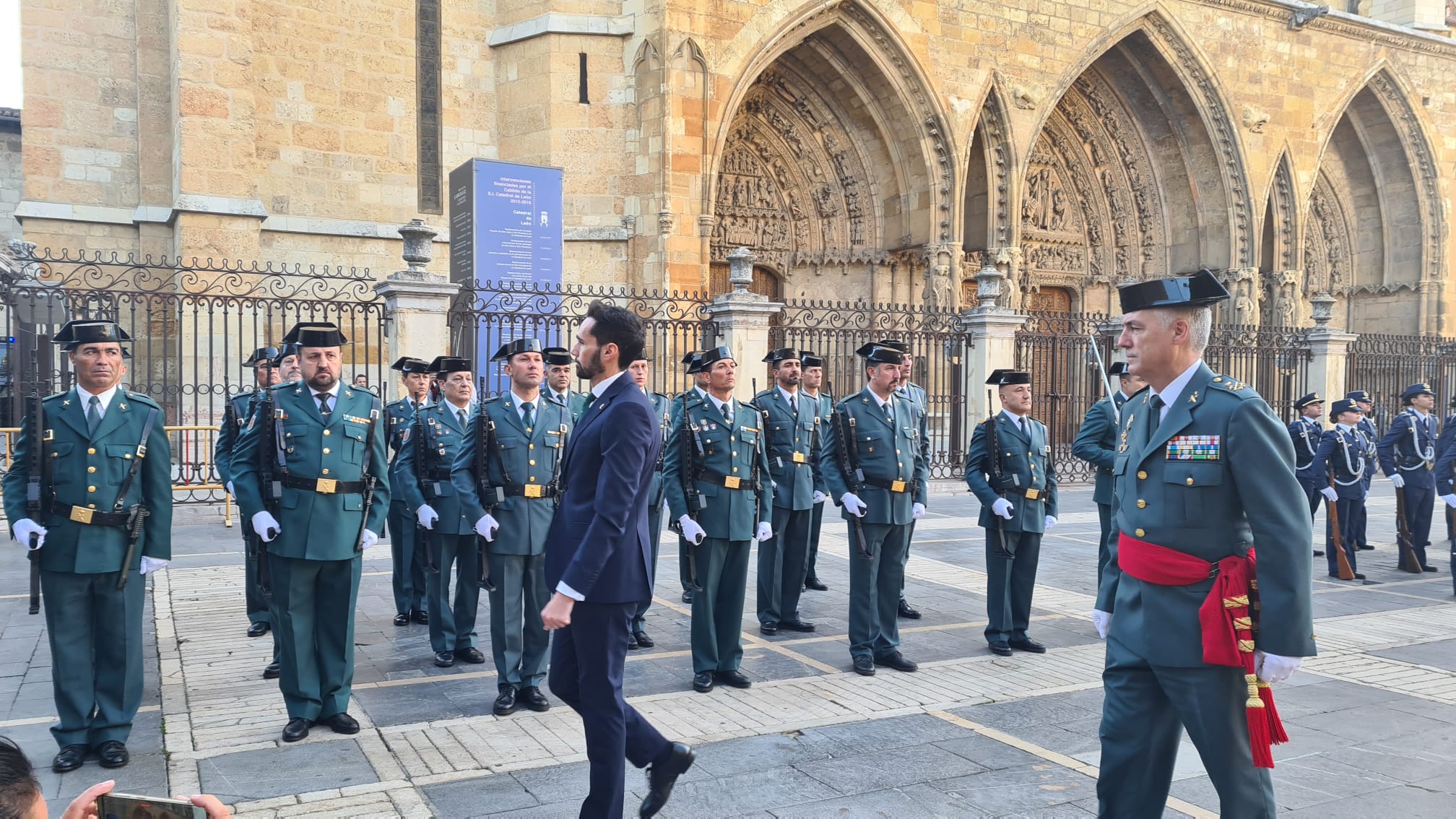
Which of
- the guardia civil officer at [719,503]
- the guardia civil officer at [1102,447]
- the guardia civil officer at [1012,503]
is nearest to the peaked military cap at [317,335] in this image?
the guardia civil officer at [719,503]

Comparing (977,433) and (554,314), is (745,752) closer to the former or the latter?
(977,433)

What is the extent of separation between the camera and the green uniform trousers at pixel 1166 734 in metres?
2.79

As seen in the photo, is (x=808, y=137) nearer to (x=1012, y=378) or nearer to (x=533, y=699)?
(x=1012, y=378)

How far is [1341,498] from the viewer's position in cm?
962

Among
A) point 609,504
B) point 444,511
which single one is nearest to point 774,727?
point 609,504

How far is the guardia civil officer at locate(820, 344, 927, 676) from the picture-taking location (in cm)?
597

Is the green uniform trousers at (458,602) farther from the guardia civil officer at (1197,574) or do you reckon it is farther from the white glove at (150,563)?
the guardia civil officer at (1197,574)

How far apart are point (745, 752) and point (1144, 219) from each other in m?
22.6

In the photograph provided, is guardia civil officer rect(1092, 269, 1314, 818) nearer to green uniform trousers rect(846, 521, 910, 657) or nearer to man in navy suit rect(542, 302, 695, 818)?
man in navy suit rect(542, 302, 695, 818)

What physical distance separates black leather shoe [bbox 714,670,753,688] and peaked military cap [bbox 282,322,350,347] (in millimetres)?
2680

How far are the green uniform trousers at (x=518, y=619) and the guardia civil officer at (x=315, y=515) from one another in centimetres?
70

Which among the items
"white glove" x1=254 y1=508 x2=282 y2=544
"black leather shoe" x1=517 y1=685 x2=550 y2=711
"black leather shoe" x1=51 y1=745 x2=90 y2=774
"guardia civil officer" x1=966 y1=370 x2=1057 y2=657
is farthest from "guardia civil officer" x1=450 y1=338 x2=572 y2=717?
"guardia civil officer" x1=966 y1=370 x2=1057 y2=657

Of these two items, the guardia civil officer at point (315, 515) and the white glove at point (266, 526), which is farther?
the guardia civil officer at point (315, 515)

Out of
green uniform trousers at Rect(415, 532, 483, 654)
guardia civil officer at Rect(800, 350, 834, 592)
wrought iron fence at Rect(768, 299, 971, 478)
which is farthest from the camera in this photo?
wrought iron fence at Rect(768, 299, 971, 478)
